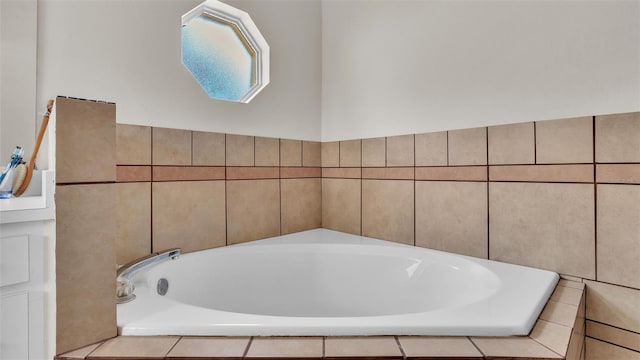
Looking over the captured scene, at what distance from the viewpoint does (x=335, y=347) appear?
2.62 feet

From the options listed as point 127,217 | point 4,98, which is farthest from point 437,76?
point 4,98

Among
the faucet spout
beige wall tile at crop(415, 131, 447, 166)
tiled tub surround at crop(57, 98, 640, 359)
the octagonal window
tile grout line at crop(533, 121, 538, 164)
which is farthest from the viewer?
the octagonal window

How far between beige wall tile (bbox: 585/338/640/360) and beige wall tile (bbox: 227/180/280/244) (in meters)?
1.49

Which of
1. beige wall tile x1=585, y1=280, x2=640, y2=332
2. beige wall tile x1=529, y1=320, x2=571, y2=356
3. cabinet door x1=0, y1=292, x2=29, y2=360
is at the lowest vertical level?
beige wall tile x1=585, y1=280, x2=640, y2=332

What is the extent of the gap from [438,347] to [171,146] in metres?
1.37

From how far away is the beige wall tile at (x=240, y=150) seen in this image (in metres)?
1.85

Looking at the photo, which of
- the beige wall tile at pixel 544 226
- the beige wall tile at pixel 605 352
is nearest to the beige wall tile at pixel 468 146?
the beige wall tile at pixel 544 226

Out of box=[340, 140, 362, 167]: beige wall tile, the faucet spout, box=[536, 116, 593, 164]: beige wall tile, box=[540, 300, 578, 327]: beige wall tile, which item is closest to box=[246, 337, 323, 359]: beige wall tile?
the faucet spout

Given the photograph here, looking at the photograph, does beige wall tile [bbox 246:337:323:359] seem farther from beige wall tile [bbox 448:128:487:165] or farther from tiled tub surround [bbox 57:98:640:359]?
beige wall tile [bbox 448:128:487:165]

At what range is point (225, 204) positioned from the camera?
184 cm

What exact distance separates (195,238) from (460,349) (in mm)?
1315

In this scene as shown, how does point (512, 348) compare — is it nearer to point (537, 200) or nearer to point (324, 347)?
point (324, 347)

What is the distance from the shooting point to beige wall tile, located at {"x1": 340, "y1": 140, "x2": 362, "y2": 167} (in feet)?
6.87

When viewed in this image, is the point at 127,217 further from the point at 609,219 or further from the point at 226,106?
the point at 609,219
